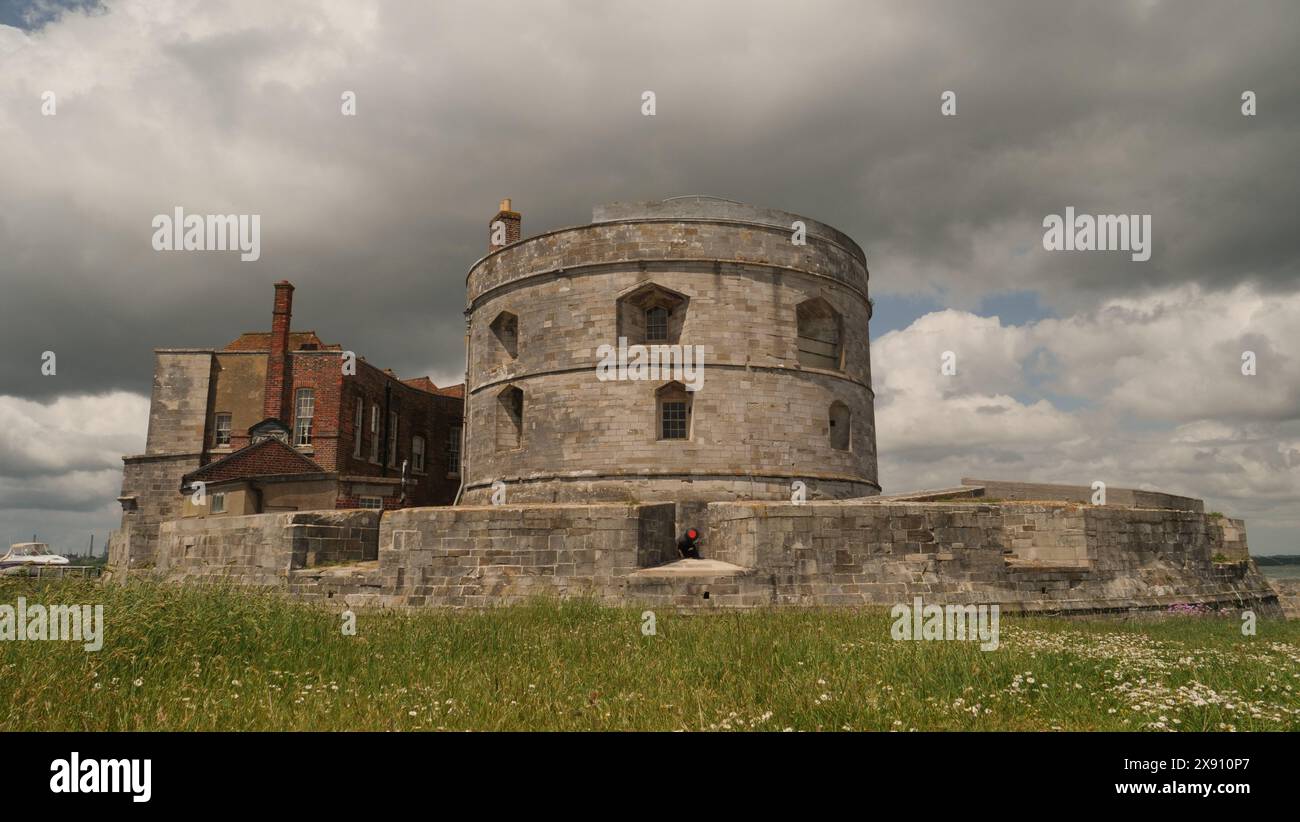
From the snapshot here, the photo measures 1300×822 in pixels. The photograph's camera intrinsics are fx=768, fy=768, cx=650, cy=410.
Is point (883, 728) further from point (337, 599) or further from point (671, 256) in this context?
point (671, 256)

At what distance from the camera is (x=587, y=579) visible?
39.3ft

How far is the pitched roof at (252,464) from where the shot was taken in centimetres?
2094

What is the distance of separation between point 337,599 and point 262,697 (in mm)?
8406

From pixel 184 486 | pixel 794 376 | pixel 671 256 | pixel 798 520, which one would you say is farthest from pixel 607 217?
pixel 184 486

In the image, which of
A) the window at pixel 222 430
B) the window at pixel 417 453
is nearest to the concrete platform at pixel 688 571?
the window at pixel 417 453

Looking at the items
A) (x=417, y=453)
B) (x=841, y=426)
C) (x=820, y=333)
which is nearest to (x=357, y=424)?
(x=417, y=453)

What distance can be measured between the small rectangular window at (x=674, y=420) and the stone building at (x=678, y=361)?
38 millimetres

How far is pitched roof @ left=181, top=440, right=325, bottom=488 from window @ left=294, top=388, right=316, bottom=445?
3.99 m

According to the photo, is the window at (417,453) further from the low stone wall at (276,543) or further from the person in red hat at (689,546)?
the person in red hat at (689,546)

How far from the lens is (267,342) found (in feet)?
98.9

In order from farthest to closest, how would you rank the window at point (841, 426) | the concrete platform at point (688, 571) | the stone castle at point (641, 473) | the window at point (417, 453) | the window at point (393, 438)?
1. the window at point (417, 453)
2. the window at point (393, 438)
3. the window at point (841, 426)
4. the stone castle at point (641, 473)
5. the concrete platform at point (688, 571)

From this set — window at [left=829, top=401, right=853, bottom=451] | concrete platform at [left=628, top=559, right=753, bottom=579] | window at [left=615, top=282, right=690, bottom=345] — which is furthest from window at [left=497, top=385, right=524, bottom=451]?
concrete platform at [left=628, top=559, right=753, bottom=579]

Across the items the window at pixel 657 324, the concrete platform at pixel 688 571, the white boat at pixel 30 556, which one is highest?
the window at pixel 657 324

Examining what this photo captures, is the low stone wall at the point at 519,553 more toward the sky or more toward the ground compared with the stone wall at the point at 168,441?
more toward the ground
